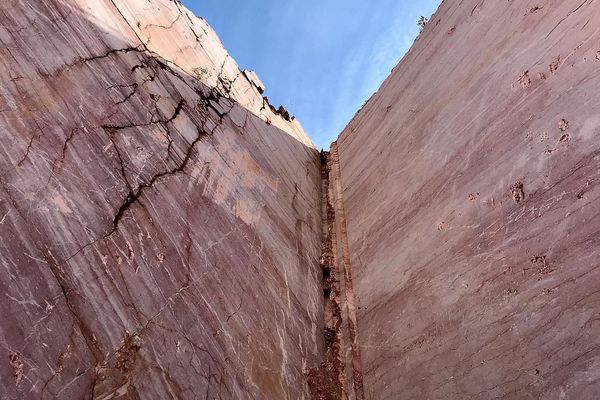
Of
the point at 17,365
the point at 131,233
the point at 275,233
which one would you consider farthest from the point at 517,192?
the point at 17,365

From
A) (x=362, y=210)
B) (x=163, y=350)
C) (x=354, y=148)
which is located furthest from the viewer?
(x=354, y=148)

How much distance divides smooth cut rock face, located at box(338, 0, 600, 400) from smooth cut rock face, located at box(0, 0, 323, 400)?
0.49m

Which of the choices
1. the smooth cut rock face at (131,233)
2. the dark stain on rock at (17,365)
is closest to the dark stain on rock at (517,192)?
the smooth cut rock face at (131,233)

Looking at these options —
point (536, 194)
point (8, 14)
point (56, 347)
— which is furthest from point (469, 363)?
point (8, 14)

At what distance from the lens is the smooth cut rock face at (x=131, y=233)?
129cm

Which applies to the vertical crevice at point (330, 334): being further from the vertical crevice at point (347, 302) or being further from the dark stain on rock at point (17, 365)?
the dark stain on rock at point (17, 365)

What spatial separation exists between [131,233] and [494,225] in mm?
1334

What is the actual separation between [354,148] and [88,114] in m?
2.13

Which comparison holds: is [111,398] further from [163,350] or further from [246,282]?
[246,282]

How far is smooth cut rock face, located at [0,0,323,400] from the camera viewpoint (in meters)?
1.29

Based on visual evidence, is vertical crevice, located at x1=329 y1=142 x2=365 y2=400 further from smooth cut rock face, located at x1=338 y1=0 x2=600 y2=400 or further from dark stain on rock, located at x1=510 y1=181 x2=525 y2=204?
dark stain on rock, located at x1=510 y1=181 x2=525 y2=204

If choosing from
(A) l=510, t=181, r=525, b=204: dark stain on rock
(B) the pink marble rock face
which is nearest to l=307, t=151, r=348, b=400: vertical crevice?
(B) the pink marble rock face

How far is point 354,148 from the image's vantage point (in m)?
3.47

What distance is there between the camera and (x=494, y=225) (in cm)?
172
